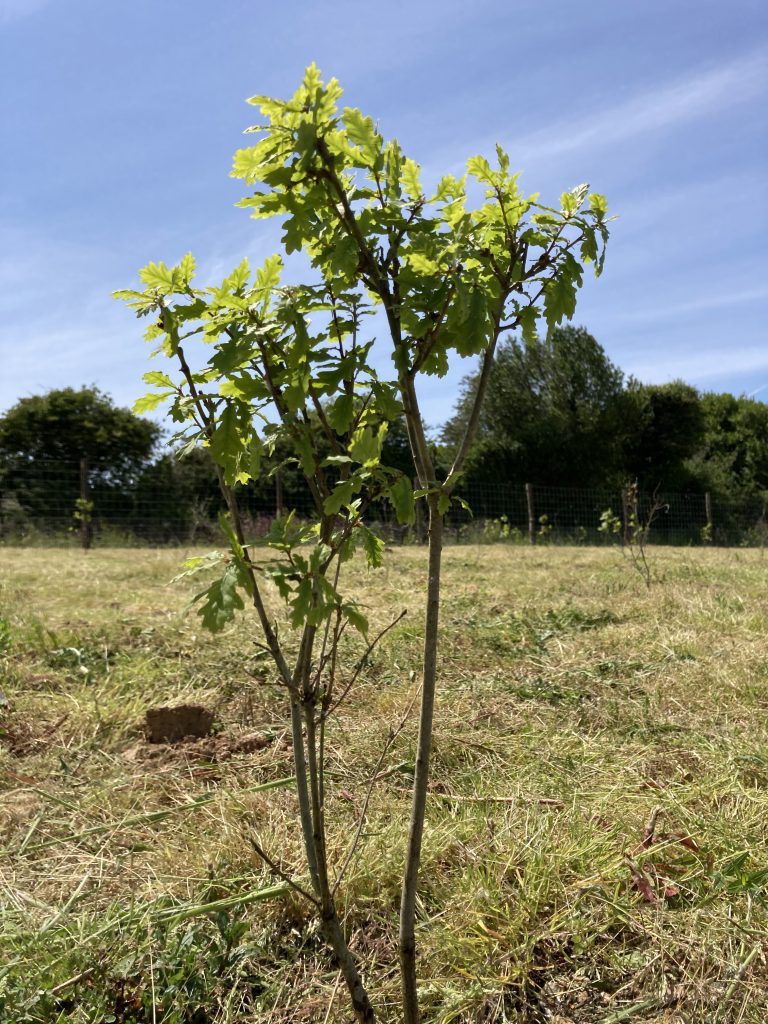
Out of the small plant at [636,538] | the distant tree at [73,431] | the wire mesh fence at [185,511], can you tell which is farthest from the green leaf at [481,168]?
the distant tree at [73,431]

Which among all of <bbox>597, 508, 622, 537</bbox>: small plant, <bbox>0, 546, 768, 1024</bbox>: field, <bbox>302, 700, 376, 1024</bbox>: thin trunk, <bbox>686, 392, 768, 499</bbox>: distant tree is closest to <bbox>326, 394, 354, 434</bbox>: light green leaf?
<bbox>302, 700, 376, 1024</bbox>: thin trunk

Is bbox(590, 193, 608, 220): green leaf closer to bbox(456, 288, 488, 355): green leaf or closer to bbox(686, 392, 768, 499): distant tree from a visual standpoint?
bbox(456, 288, 488, 355): green leaf

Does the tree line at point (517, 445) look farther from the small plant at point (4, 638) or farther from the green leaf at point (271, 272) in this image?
the green leaf at point (271, 272)

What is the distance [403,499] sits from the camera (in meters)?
1.31

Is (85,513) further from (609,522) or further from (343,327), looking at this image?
(343,327)

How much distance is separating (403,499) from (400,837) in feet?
4.05

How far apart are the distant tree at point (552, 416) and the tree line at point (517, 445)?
0.03m

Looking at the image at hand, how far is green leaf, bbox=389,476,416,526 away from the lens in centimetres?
131

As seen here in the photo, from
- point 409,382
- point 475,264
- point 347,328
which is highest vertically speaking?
point 475,264

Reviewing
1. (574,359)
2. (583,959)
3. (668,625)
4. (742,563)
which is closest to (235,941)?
(583,959)

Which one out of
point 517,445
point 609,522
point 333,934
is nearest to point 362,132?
point 333,934

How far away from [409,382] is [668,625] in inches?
158

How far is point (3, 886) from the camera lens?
2.05 meters

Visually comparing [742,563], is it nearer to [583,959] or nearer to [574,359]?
[583,959]
